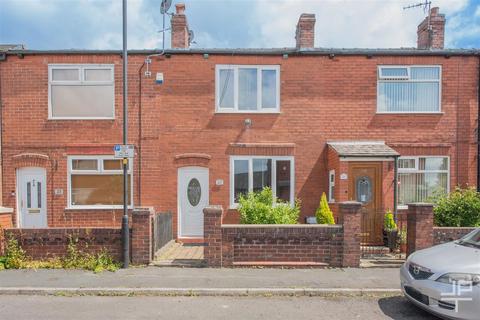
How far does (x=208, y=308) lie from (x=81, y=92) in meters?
7.92

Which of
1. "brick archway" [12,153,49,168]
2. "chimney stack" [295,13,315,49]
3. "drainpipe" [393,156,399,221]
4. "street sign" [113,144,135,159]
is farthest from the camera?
"chimney stack" [295,13,315,49]

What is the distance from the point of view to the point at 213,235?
7.42 m

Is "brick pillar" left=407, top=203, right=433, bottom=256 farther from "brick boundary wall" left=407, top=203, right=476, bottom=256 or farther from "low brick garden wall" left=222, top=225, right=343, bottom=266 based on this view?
"low brick garden wall" left=222, top=225, right=343, bottom=266

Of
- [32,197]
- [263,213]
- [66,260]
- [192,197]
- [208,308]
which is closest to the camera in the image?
[208,308]

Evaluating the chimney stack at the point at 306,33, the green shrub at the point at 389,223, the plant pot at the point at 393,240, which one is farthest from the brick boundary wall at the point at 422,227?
the chimney stack at the point at 306,33

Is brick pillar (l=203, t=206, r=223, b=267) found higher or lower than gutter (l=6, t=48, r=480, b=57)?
lower

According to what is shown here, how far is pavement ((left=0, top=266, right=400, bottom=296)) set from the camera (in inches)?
245

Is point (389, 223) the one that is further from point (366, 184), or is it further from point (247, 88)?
point (247, 88)

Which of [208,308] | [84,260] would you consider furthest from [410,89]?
[84,260]

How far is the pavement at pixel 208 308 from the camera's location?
5285 mm

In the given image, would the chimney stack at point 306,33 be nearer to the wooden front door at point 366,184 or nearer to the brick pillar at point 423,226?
the wooden front door at point 366,184

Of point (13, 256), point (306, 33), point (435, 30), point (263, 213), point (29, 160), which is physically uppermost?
point (435, 30)

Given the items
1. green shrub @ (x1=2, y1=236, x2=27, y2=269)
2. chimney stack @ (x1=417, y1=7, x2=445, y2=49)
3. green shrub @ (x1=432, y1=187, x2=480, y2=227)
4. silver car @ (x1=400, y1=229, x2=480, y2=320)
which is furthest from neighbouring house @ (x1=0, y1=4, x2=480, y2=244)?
silver car @ (x1=400, y1=229, x2=480, y2=320)

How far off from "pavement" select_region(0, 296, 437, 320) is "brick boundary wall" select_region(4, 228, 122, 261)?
1.59m
